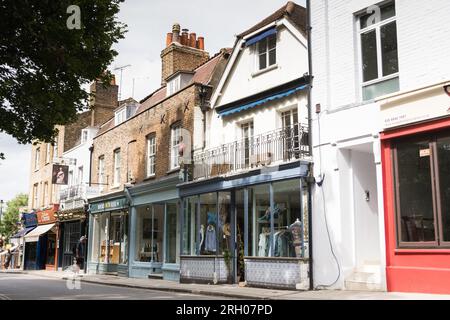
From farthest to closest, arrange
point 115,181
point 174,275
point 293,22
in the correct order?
point 115,181 < point 174,275 < point 293,22

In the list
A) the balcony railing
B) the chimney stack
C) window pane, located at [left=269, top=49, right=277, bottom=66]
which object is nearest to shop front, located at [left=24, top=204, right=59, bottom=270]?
the chimney stack

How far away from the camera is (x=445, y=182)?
11.1 meters

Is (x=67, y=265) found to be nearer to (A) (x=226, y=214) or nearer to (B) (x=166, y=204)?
(B) (x=166, y=204)

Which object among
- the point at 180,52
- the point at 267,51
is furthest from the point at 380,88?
the point at 180,52

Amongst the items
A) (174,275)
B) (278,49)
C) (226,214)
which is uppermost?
(278,49)

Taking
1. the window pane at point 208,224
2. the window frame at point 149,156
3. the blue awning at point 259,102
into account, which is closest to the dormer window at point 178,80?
the window frame at point 149,156

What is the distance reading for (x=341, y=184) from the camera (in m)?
13.5

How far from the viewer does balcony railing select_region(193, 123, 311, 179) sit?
14930 mm

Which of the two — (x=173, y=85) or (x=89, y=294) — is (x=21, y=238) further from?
(x=89, y=294)

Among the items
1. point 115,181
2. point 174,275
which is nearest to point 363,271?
point 174,275

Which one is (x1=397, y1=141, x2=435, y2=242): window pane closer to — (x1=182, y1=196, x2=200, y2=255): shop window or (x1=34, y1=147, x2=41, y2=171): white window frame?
(x1=182, y1=196, x2=200, y2=255): shop window

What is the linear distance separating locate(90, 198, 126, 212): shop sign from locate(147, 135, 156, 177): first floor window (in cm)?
249

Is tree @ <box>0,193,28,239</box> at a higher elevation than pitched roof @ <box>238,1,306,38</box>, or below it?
below

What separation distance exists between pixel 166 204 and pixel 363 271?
408 inches
